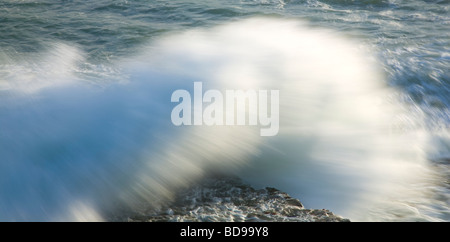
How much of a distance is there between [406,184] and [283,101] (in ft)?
6.23

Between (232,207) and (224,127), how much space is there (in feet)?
4.43

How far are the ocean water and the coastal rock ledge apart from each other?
0.55 feet

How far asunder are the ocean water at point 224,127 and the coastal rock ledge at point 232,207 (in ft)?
0.55

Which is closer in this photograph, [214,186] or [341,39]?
[214,186]

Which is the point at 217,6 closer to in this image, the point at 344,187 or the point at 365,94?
the point at 365,94

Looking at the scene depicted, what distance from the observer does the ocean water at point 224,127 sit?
3.48 metres

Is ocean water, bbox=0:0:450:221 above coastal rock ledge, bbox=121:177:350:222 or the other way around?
above

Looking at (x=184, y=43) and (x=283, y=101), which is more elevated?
(x=184, y=43)

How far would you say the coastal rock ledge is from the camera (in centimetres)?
301

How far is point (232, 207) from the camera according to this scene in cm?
315

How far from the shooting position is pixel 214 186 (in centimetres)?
347

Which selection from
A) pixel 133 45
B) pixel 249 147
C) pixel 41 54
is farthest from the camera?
pixel 133 45
